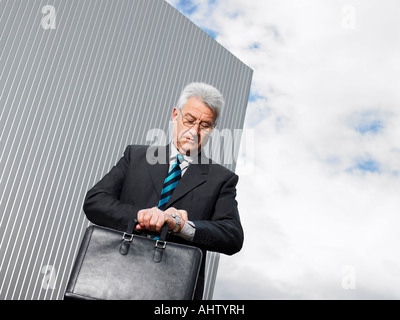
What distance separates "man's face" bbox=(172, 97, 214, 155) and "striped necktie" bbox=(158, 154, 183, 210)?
6 cm

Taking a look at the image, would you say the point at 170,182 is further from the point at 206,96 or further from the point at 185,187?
the point at 206,96

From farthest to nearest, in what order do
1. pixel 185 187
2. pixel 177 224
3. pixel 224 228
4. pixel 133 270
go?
pixel 185 187
pixel 224 228
pixel 177 224
pixel 133 270

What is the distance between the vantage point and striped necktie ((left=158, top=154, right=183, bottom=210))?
166 cm

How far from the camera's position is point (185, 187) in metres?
1.69

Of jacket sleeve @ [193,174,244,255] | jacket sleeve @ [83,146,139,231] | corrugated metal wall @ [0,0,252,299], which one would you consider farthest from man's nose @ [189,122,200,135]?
corrugated metal wall @ [0,0,252,299]

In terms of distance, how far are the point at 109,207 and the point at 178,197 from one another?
0.94 feet

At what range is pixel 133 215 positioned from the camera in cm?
153

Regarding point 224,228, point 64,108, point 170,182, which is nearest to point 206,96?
point 170,182

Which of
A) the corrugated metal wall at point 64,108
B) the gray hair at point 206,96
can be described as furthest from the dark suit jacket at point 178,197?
the corrugated metal wall at point 64,108

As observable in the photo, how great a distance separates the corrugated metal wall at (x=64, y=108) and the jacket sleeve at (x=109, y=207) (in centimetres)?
449

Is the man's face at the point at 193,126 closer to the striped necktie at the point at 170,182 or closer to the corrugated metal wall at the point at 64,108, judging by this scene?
the striped necktie at the point at 170,182

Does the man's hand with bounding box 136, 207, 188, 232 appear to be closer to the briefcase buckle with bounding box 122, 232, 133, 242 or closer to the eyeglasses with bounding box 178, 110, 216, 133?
the briefcase buckle with bounding box 122, 232, 133, 242

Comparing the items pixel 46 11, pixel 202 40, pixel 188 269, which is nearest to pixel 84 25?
pixel 46 11
